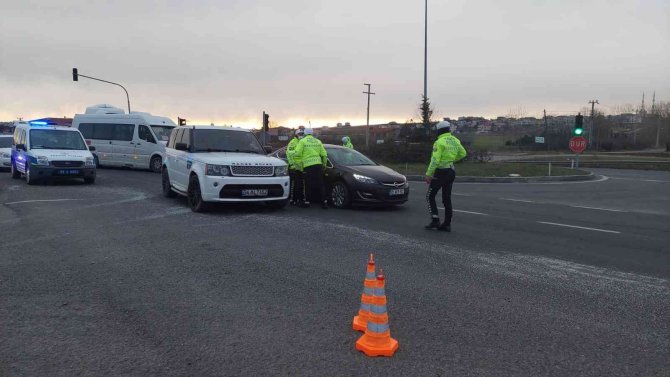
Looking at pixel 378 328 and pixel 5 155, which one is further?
pixel 5 155

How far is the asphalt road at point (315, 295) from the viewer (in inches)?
151

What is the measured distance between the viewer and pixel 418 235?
8.64m

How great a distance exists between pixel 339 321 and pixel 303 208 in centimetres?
708

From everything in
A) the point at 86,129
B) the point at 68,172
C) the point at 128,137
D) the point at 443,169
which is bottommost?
the point at 68,172

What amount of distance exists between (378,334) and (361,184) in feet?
24.2

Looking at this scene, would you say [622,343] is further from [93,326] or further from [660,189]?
[660,189]

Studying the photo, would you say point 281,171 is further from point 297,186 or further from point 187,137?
point 187,137

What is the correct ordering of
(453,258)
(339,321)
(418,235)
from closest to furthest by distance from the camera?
(339,321) → (453,258) → (418,235)

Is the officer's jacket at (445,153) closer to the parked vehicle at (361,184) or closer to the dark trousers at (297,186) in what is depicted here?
the parked vehicle at (361,184)

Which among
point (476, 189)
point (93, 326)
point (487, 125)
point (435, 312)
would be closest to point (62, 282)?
point (93, 326)

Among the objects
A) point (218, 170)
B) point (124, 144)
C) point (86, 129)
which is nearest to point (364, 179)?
point (218, 170)

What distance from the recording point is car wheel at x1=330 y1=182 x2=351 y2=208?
11.4 meters

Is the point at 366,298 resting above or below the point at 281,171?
below

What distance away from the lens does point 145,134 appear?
21422 mm
